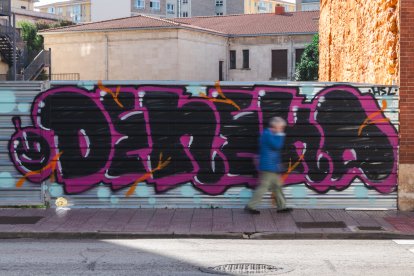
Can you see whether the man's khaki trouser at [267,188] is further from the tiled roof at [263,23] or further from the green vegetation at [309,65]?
the tiled roof at [263,23]

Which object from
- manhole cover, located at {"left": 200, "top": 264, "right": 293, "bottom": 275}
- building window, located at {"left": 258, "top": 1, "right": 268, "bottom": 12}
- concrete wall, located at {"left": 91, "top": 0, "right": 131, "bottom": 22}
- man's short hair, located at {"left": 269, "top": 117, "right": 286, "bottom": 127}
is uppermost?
building window, located at {"left": 258, "top": 1, "right": 268, "bottom": 12}

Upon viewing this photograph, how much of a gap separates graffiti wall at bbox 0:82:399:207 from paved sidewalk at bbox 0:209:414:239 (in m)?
0.38

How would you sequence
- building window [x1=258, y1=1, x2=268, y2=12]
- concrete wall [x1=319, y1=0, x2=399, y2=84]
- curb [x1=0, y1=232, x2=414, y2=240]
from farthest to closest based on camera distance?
building window [x1=258, y1=1, x2=268, y2=12] → concrete wall [x1=319, y1=0, x2=399, y2=84] → curb [x1=0, y1=232, x2=414, y2=240]

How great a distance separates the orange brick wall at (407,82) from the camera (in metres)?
12.9

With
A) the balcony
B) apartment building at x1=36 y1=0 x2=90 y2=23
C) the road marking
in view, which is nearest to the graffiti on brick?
the road marking

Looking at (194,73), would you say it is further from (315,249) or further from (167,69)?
(315,249)

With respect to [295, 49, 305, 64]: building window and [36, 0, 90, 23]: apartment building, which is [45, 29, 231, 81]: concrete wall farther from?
[36, 0, 90, 23]: apartment building

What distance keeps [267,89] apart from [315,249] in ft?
13.3

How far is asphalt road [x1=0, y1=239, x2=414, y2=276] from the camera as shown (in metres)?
8.31

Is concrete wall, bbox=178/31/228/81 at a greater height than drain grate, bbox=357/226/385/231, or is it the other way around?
concrete wall, bbox=178/31/228/81

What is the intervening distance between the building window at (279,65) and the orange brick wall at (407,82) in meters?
44.3

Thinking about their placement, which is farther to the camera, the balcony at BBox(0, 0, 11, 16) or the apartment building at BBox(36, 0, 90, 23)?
the apartment building at BBox(36, 0, 90, 23)

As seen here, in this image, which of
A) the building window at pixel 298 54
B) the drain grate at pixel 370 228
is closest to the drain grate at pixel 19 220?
the drain grate at pixel 370 228

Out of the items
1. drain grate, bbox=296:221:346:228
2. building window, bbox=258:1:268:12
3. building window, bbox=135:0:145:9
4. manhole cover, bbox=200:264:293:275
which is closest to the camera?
manhole cover, bbox=200:264:293:275
